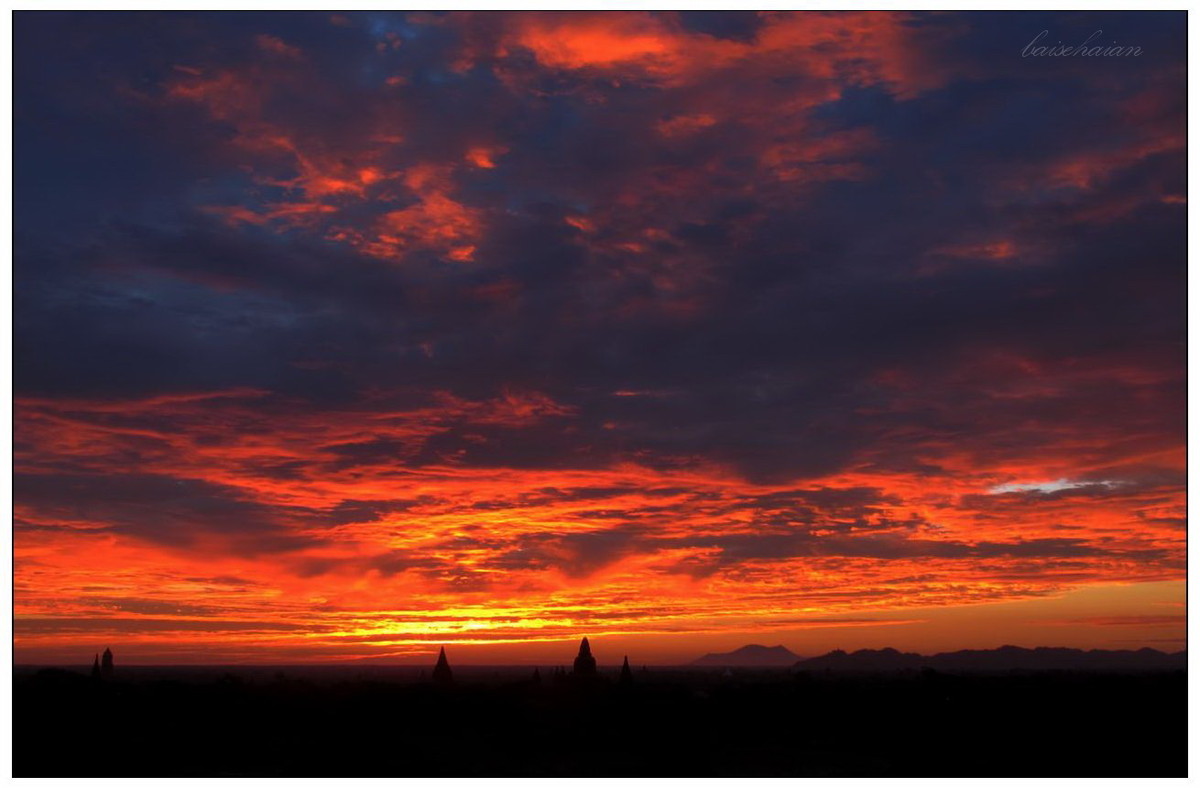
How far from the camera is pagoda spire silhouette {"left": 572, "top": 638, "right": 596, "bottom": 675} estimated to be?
114938 mm

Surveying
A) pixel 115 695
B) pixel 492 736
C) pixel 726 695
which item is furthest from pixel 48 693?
pixel 726 695

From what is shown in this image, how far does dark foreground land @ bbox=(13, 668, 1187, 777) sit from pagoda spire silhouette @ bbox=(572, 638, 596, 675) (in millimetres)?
26293

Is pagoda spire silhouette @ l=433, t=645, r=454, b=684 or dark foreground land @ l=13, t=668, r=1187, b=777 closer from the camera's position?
dark foreground land @ l=13, t=668, r=1187, b=777

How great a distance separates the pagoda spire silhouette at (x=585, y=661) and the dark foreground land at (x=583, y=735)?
2629 cm

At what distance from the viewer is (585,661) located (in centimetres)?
11631

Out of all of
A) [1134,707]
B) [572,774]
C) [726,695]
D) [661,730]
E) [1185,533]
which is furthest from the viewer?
[726,695]

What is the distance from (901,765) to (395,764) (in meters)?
20.1

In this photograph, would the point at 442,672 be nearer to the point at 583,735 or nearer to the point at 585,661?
the point at 585,661

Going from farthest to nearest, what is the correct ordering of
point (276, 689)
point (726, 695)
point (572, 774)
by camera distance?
point (726, 695) → point (276, 689) → point (572, 774)

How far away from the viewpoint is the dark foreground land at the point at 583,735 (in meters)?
39.0

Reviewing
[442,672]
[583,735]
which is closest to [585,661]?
[442,672]

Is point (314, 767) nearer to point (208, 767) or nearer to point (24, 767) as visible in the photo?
point (208, 767)

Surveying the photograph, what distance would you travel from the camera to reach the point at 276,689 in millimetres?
96312

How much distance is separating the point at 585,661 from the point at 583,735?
56031 millimetres
